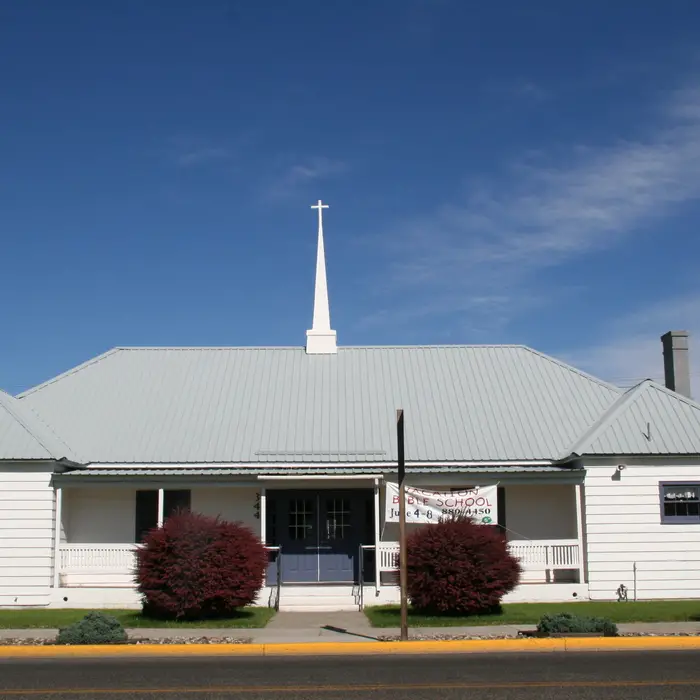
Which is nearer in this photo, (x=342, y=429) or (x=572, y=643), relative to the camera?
(x=572, y=643)

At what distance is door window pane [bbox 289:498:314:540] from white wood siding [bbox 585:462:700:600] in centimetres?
649

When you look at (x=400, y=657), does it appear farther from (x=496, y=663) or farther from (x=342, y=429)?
(x=342, y=429)

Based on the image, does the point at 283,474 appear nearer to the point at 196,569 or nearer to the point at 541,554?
the point at 196,569

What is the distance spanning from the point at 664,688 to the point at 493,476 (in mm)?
11419

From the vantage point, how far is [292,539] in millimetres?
22906

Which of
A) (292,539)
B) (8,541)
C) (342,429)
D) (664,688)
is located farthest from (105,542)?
(664,688)

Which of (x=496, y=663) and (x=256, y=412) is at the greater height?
(x=256, y=412)

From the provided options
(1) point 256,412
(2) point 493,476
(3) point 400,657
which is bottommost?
(3) point 400,657

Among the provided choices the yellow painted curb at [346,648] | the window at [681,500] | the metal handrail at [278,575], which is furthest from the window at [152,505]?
the window at [681,500]

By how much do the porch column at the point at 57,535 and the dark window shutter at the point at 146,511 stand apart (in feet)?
6.34

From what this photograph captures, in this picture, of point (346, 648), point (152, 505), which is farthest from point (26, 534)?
point (346, 648)

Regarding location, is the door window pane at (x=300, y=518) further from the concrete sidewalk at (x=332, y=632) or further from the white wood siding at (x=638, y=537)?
the white wood siding at (x=638, y=537)

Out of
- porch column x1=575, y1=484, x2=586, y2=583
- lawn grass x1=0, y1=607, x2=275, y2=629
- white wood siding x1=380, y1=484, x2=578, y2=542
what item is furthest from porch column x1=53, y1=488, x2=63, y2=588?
porch column x1=575, y1=484, x2=586, y2=583

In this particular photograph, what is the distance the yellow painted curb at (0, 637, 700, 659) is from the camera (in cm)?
1428
